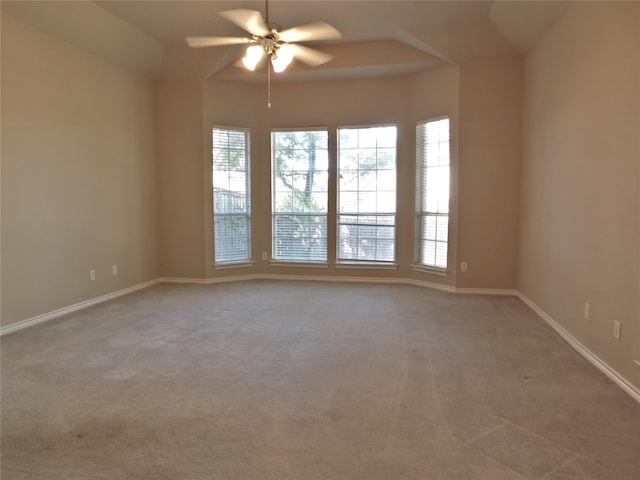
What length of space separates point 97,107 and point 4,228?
1.84m

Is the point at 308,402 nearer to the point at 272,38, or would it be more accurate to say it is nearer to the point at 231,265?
the point at 272,38

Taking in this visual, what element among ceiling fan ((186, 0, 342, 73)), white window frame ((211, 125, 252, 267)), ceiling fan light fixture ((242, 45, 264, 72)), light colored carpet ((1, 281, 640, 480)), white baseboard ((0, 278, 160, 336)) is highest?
ceiling fan ((186, 0, 342, 73))

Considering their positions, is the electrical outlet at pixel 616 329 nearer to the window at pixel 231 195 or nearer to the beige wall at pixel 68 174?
the window at pixel 231 195

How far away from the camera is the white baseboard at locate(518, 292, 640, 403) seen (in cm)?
250

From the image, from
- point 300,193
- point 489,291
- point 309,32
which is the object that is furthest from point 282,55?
point 489,291

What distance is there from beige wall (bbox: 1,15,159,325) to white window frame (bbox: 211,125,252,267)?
905 millimetres

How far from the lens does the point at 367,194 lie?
5949 mm

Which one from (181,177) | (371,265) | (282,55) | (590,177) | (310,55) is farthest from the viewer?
(371,265)

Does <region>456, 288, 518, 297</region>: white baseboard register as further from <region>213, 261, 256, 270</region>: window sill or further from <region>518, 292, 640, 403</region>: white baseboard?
<region>213, 261, 256, 270</region>: window sill

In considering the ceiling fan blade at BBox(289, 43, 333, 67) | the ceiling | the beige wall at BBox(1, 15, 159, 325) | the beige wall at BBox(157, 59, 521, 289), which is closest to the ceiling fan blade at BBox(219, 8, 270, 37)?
the ceiling fan blade at BBox(289, 43, 333, 67)

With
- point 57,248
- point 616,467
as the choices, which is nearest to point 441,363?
point 616,467

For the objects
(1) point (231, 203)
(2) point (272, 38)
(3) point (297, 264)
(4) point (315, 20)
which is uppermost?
(4) point (315, 20)

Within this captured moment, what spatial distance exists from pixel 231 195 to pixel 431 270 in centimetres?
307

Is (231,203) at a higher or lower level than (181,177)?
lower
